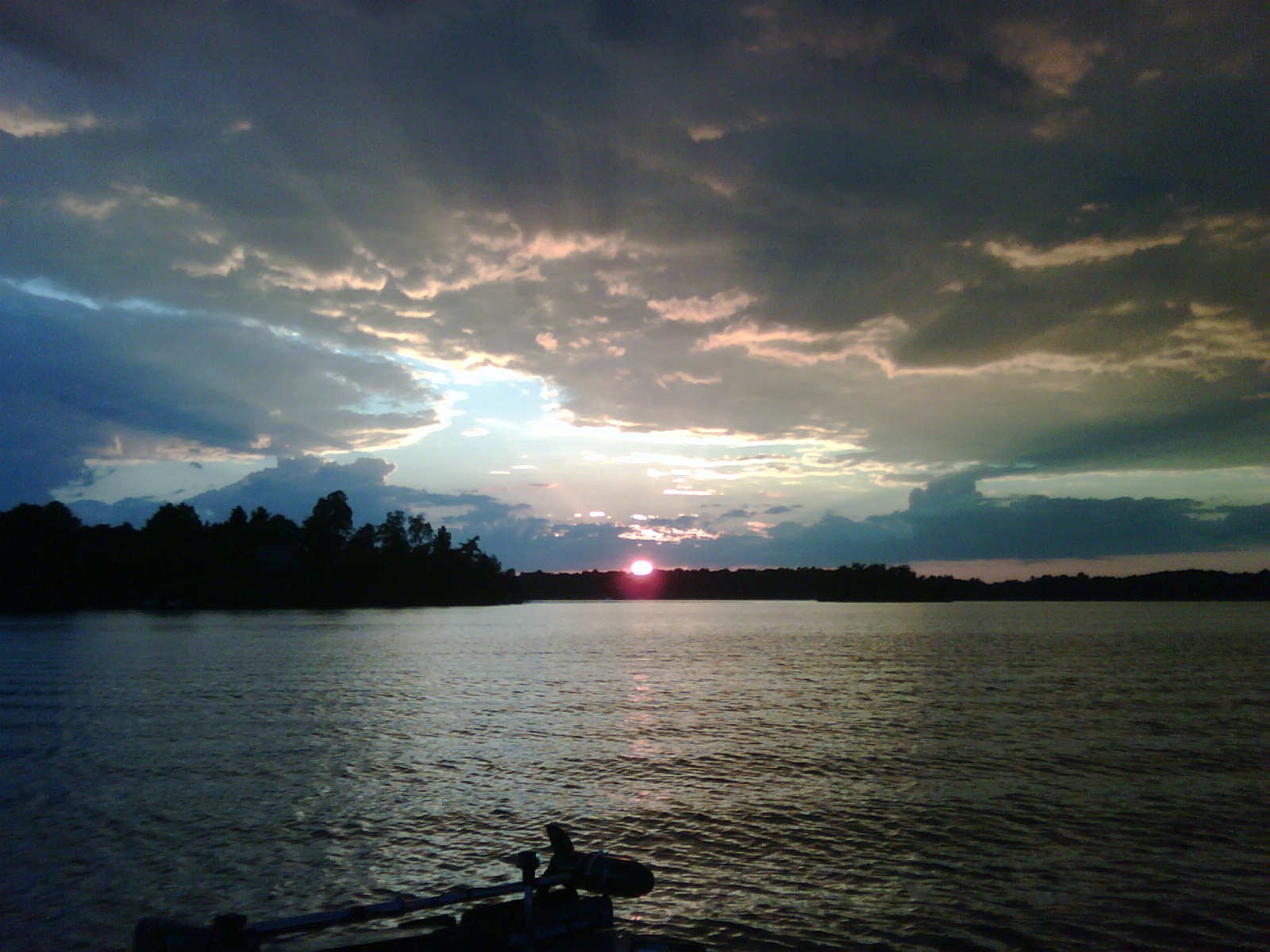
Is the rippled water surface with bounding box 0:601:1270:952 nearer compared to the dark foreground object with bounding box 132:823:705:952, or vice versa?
the dark foreground object with bounding box 132:823:705:952

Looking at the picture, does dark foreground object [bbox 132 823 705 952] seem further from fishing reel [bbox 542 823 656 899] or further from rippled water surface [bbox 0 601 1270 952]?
rippled water surface [bbox 0 601 1270 952]

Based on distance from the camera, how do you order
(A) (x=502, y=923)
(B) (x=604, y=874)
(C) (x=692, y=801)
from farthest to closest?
(C) (x=692, y=801), (B) (x=604, y=874), (A) (x=502, y=923)

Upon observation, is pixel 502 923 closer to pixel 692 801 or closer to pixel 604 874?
pixel 604 874

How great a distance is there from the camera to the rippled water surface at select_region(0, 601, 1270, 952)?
16.6m

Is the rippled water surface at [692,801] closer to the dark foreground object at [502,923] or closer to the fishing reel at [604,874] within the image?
the fishing reel at [604,874]

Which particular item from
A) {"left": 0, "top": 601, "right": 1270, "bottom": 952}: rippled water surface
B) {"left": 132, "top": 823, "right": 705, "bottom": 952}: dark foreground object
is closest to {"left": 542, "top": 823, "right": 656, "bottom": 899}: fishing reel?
{"left": 132, "top": 823, "right": 705, "bottom": 952}: dark foreground object

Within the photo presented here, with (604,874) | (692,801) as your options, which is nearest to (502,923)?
(604,874)

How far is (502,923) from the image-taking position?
14062 millimetres

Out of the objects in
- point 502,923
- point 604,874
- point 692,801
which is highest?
point 604,874

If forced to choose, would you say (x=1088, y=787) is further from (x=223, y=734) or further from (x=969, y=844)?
(x=223, y=734)

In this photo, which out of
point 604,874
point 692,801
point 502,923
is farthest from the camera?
point 692,801

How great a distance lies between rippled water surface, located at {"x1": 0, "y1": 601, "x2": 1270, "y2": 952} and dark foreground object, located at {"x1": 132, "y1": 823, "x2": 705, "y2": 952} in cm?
174

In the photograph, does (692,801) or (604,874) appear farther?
(692,801)

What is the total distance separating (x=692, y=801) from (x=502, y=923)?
12.2 meters
